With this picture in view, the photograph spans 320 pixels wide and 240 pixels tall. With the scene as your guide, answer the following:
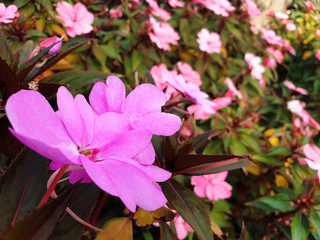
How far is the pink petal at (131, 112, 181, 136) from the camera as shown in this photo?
13.6 inches

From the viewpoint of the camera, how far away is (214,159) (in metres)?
0.47

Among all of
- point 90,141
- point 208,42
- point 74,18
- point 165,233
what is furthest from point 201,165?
point 208,42

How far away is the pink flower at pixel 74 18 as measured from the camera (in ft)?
3.62

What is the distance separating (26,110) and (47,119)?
23 mm

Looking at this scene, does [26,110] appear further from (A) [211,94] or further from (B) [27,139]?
(A) [211,94]

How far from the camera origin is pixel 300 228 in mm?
943

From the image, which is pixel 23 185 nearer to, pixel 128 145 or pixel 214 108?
pixel 128 145

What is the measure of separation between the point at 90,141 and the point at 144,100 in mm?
121

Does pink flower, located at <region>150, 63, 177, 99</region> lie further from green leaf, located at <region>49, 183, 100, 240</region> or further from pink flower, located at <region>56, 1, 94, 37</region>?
green leaf, located at <region>49, 183, 100, 240</region>

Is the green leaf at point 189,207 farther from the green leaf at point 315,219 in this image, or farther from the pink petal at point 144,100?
the green leaf at point 315,219

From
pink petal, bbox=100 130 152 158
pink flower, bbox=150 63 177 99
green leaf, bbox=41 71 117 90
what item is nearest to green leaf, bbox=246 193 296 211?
pink flower, bbox=150 63 177 99

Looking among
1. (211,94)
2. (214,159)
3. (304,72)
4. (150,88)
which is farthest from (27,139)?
(304,72)

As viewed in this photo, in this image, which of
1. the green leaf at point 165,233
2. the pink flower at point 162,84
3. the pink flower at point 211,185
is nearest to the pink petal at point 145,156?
the green leaf at point 165,233

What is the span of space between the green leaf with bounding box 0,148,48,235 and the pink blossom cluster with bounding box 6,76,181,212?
0.9 inches
